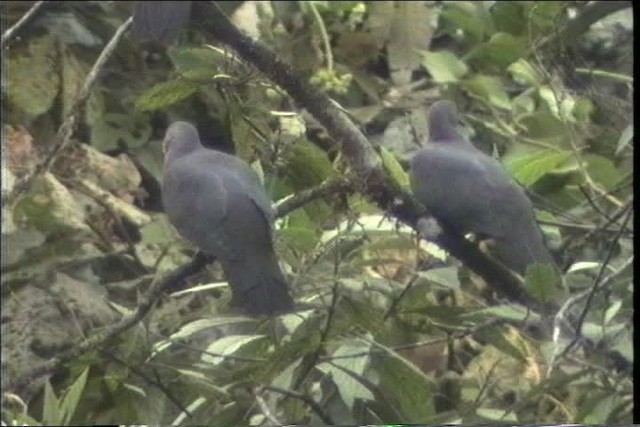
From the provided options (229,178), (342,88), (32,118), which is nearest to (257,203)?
(229,178)

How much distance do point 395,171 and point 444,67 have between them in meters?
0.12

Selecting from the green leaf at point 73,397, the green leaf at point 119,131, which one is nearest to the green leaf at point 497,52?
the green leaf at point 119,131

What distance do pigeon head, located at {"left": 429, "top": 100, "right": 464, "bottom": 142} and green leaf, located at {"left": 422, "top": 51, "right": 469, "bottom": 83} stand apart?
3 cm

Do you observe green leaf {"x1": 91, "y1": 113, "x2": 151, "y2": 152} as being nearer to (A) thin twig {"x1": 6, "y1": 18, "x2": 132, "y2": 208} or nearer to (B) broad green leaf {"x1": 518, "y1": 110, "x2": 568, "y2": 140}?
(A) thin twig {"x1": 6, "y1": 18, "x2": 132, "y2": 208}

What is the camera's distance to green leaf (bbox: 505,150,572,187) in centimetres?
125

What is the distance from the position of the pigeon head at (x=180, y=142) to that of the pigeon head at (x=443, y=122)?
0.75ft

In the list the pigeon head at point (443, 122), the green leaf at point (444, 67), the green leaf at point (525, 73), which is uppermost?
the green leaf at point (444, 67)

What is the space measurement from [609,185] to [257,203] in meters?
0.35

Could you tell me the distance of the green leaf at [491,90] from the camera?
4.22ft

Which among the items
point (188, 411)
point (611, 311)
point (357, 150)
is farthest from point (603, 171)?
point (188, 411)

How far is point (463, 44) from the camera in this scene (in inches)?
51.0

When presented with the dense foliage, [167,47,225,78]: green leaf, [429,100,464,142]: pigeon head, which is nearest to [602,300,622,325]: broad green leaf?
the dense foliage

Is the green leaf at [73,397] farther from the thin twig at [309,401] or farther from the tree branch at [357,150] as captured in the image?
A: the tree branch at [357,150]

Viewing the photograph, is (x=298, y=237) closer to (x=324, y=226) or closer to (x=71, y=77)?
(x=324, y=226)
